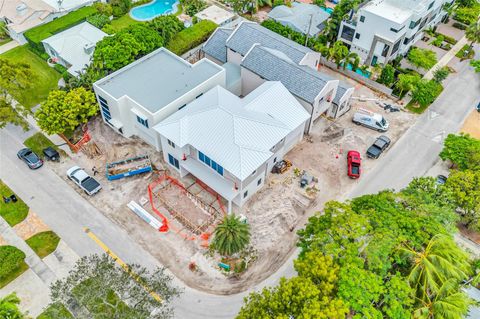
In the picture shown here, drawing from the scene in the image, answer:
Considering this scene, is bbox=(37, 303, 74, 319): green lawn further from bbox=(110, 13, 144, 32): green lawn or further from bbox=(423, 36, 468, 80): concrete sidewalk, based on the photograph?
bbox=(423, 36, 468, 80): concrete sidewalk

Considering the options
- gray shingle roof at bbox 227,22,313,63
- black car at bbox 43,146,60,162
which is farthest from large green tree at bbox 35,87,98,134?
gray shingle roof at bbox 227,22,313,63

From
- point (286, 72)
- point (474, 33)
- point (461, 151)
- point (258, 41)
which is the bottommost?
point (461, 151)

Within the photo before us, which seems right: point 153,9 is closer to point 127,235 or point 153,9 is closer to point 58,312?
point 127,235

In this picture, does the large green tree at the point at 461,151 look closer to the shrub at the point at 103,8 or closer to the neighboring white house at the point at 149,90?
the neighboring white house at the point at 149,90

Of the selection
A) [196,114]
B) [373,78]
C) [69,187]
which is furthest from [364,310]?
[373,78]

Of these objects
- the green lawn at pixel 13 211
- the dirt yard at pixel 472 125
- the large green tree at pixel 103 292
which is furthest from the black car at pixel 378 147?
the green lawn at pixel 13 211

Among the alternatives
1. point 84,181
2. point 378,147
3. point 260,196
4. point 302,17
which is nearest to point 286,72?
point 378,147

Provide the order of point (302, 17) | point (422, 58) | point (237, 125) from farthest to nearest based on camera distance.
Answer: point (302, 17)
point (422, 58)
point (237, 125)

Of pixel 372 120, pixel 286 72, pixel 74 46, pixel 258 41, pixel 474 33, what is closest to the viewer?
pixel 286 72
